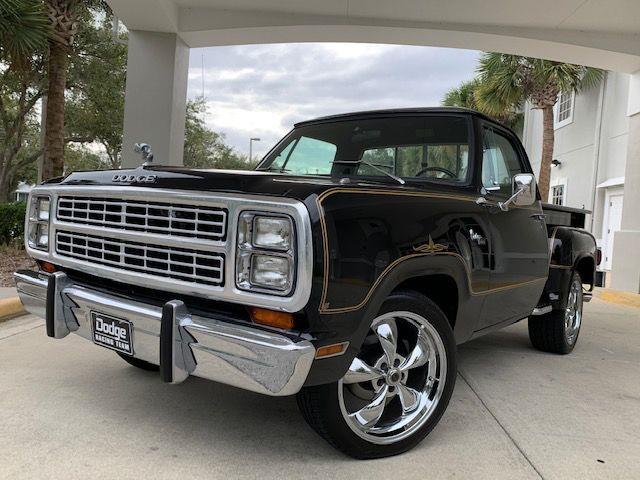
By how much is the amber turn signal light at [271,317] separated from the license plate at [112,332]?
658 mm

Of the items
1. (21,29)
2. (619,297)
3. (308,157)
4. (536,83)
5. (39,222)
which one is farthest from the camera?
(536,83)

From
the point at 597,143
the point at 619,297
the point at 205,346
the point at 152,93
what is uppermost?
the point at 597,143

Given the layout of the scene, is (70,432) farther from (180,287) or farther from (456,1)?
(456,1)

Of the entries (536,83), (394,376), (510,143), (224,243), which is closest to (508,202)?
(510,143)

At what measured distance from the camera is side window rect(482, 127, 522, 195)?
371 cm

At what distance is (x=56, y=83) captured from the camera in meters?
9.03

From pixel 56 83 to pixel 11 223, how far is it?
8.69 ft

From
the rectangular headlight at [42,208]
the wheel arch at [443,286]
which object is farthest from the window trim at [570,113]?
the rectangular headlight at [42,208]

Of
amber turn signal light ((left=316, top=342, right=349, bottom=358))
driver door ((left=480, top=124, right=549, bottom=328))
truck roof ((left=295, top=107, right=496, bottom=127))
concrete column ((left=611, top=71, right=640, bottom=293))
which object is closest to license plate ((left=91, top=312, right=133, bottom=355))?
amber turn signal light ((left=316, top=342, right=349, bottom=358))

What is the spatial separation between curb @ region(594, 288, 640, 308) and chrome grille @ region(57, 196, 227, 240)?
26.3 feet

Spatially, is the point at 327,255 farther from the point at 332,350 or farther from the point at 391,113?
the point at 391,113

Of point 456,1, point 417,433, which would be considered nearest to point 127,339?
point 417,433

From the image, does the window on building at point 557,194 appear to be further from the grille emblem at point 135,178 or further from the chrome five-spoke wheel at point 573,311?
the grille emblem at point 135,178

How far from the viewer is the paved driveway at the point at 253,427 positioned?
101 inches
